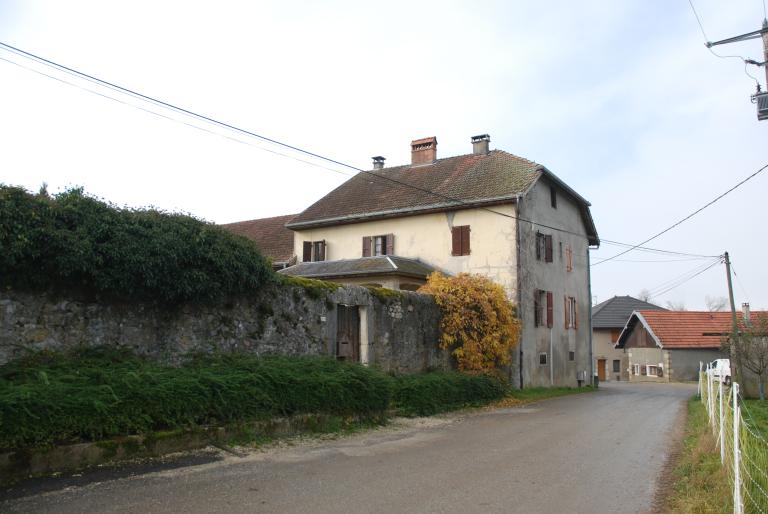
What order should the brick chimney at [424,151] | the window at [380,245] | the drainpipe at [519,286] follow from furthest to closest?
the brick chimney at [424,151] → the window at [380,245] → the drainpipe at [519,286]

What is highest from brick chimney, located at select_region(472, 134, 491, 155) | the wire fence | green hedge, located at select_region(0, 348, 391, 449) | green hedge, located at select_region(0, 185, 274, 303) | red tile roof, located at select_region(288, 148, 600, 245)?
brick chimney, located at select_region(472, 134, 491, 155)

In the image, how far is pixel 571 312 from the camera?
27109mm

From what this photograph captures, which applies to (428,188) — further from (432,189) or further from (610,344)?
(610,344)

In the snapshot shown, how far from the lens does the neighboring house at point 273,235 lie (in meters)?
28.1

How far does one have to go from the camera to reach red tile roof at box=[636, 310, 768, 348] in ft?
128

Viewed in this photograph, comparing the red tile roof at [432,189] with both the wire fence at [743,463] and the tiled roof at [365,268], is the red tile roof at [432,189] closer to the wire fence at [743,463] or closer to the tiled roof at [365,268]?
the tiled roof at [365,268]

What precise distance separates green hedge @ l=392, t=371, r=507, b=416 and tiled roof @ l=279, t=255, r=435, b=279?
5.72 metres

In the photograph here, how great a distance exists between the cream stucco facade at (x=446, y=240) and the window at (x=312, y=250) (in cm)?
33

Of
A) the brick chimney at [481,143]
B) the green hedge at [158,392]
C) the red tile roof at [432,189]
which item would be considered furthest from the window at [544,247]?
the green hedge at [158,392]

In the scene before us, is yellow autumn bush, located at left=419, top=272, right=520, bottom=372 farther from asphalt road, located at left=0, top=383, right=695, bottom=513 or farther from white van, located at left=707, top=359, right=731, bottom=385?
asphalt road, located at left=0, top=383, right=695, bottom=513

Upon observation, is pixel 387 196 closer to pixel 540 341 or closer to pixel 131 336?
pixel 540 341

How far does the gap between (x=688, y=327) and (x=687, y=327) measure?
0.22 feet

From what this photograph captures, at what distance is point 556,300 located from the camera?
25344mm

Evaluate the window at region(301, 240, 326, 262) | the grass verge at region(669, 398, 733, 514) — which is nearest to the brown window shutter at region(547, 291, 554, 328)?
the window at region(301, 240, 326, 262)
